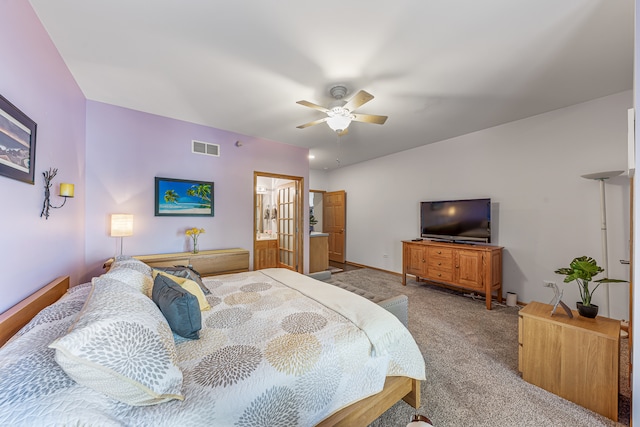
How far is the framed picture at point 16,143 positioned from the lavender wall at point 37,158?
2.6 inches

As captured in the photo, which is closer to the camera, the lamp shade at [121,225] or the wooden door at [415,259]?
the lamp shade at [121,225]

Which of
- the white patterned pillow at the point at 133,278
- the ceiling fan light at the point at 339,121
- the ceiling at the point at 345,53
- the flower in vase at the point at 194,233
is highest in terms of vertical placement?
the ceiling at the point at 345,53

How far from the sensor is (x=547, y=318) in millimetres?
1857

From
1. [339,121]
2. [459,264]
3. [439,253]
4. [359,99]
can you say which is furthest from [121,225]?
[459,264]

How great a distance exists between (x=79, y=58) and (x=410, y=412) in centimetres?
396

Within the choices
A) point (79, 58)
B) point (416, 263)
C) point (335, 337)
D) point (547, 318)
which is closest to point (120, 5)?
point (79, 58)

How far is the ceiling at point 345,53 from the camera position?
1.66 m

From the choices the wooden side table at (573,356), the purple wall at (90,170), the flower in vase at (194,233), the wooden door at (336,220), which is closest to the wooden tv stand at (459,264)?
the wooden side table at (573,356)

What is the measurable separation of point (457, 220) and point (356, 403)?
3579 millimetres

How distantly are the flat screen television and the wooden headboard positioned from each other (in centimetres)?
482

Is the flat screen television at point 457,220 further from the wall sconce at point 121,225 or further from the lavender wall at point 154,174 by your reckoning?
the wall sconce at point 121,225

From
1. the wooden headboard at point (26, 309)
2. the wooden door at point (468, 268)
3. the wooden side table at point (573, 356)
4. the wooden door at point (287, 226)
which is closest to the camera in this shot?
the wooden headboard at point (26, 309)

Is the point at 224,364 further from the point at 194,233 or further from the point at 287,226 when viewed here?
the point at 287,226

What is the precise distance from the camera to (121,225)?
9.55 feet
